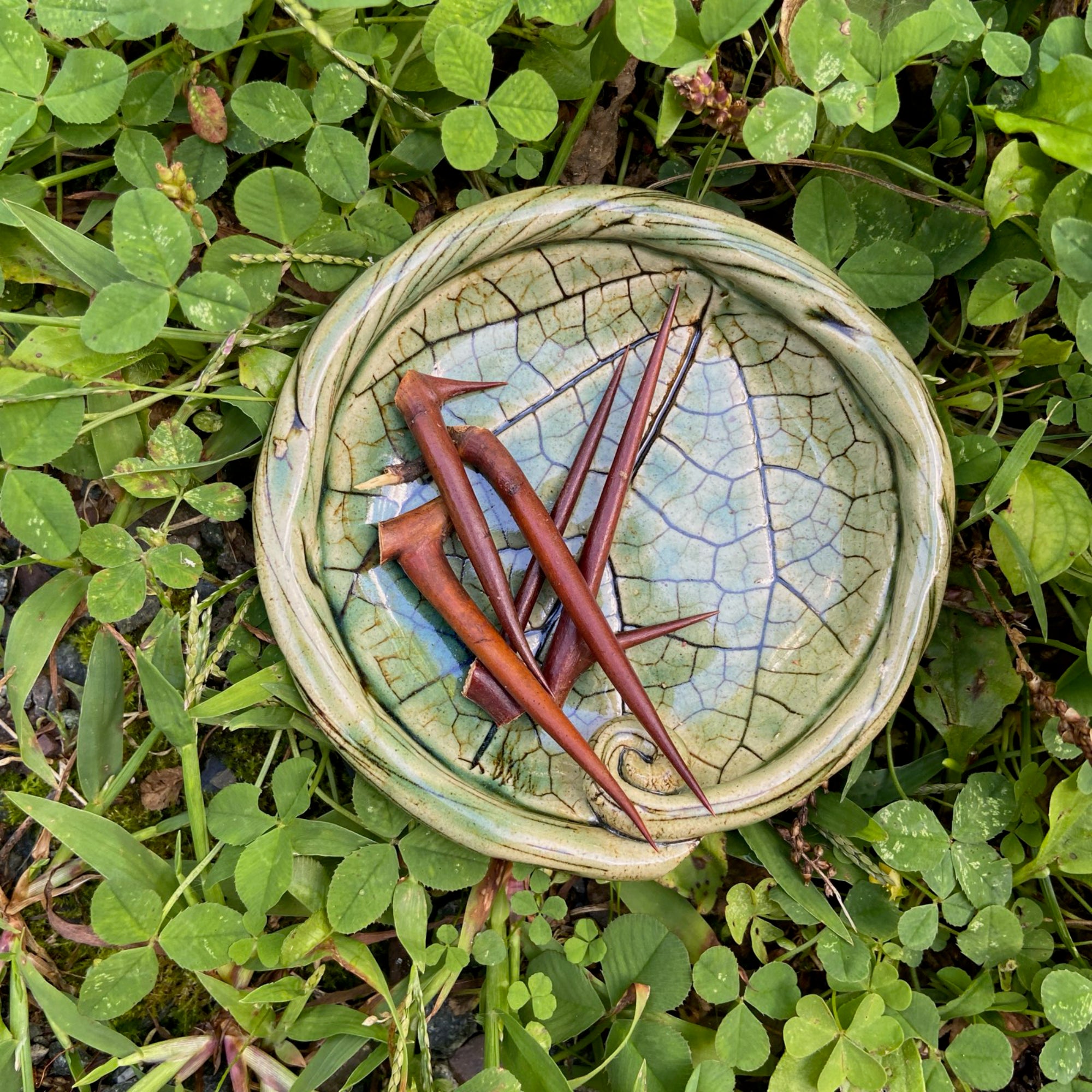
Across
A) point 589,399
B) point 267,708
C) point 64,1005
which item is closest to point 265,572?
point 267,708

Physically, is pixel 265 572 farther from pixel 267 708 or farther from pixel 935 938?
pixel 935 938

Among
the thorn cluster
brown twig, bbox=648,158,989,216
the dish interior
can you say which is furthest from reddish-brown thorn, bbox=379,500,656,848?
brown twig, bbox=648,158,989,216

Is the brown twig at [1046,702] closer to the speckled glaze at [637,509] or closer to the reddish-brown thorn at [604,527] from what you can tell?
the speckled glaze at [637,509]

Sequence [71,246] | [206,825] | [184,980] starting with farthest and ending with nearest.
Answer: [184,980] → [206,825] → [71,246]

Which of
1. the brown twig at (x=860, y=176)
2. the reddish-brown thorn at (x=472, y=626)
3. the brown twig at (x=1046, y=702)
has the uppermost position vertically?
the brown twig at (x=860, y=176)

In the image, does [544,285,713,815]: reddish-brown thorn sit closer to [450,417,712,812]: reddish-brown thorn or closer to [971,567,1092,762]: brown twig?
[450,417,712,812]: reddish-brown thorn

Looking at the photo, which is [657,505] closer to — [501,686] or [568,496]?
[568,496]

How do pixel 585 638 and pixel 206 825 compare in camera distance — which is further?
pixel 206 825

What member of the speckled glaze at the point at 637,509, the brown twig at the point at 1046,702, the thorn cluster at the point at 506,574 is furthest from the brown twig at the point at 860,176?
the brown twig at the point at 1046,702
